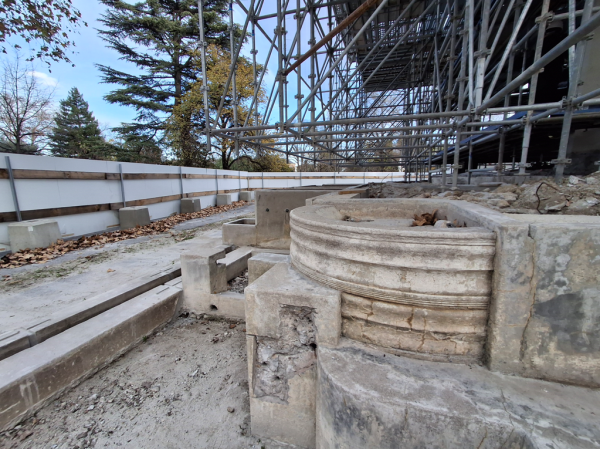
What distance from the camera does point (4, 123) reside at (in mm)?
14578

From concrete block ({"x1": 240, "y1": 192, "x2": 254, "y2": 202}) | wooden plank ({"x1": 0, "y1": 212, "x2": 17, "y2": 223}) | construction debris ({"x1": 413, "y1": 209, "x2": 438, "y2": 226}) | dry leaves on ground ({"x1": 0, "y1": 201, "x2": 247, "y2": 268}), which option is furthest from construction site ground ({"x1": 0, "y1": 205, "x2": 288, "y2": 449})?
concrete block ({"x1": 240, "y1": 192, "x2": 254, "y2": 202})

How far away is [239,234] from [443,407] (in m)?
5.04

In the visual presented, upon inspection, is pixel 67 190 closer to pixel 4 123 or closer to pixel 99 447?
pixel 99 447

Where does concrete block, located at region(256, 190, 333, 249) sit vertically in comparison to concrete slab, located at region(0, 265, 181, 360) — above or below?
above

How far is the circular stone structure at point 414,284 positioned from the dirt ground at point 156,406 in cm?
148

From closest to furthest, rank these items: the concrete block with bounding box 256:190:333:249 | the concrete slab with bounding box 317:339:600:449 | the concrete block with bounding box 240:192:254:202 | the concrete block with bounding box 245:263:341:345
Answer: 1. the concrete slab with bounding box 317:339:600:449
2. the concrete block with bounding box 245:263:341:345
3. the concrete block with bounding box 256:190:333:249
4. the concrete block with bounding box 240:192:254:202

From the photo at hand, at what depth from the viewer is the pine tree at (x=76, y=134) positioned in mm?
18372

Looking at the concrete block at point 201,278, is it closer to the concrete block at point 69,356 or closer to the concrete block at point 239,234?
the concrete block at point 69,356

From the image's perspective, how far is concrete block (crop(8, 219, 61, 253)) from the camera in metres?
5.63

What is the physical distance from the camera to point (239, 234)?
19.3 ft

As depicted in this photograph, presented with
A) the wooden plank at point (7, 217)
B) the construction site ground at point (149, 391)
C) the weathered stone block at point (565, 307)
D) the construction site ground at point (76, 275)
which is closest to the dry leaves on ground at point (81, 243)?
the construction site ground at point (76, 275)

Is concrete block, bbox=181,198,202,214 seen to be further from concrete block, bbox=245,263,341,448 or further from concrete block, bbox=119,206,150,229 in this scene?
concrete block, bbox=245,263,341,448

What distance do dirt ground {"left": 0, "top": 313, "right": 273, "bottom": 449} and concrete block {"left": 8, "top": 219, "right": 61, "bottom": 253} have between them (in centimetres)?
469

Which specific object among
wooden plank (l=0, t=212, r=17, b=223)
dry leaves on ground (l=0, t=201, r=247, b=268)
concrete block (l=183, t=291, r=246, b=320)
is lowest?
concrete block (l=183, t=291, r=246, b=320)
